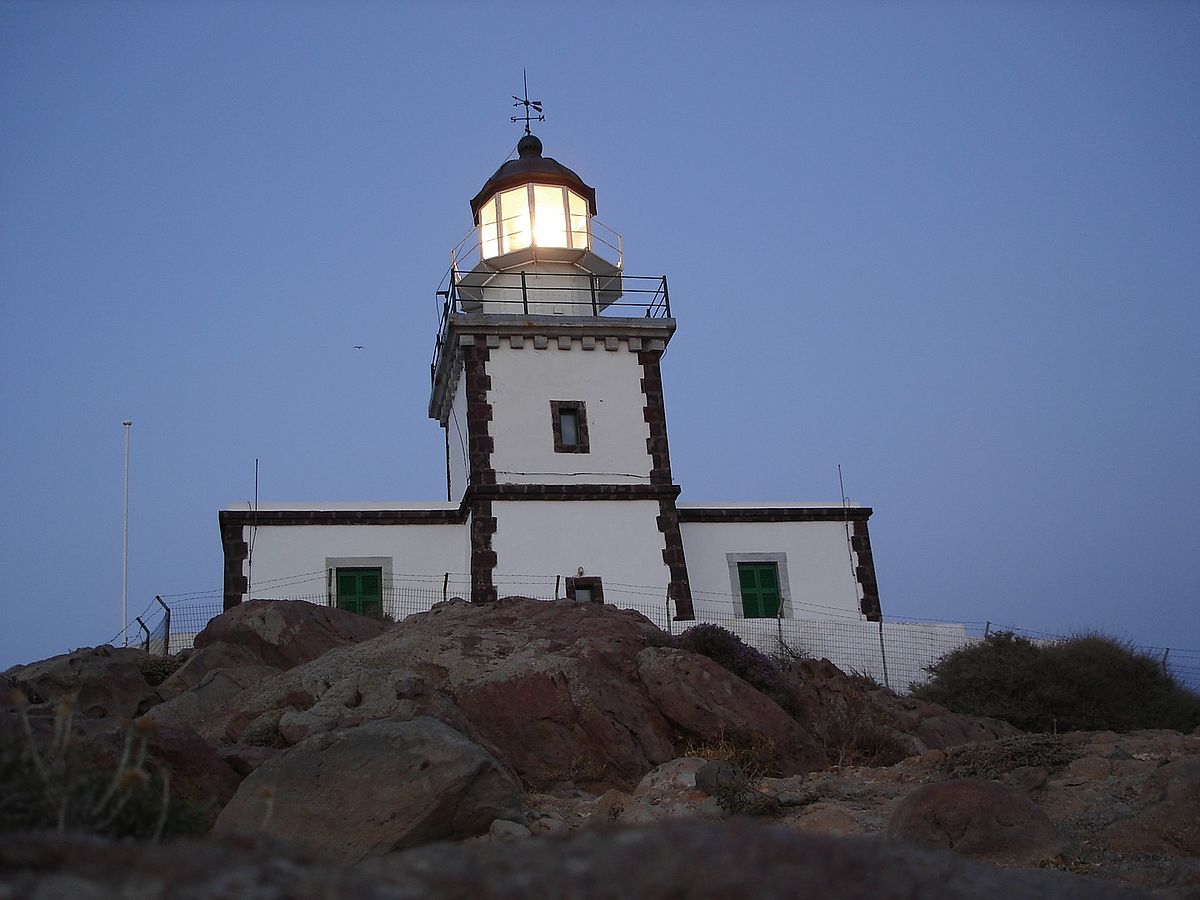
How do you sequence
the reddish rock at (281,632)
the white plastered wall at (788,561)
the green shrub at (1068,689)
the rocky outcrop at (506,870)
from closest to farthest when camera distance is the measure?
1. the rocky outcrop at (506,870)
2. the reddish rock at (281,632)
3. the green shrub at (1068,689)
4. the white plastered wall at (788,561)

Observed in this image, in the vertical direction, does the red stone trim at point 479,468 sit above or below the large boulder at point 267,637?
above

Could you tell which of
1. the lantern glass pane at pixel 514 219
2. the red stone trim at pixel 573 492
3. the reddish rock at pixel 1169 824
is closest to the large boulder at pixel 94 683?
the red stone trim at pixel 573 492

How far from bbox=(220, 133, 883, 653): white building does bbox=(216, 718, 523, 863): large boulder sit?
12.6 meters

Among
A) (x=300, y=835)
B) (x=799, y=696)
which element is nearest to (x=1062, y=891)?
(x=300, y=835)

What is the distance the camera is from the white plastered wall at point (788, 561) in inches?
900

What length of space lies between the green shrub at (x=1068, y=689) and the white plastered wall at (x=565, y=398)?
703cm

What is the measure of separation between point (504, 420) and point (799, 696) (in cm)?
975

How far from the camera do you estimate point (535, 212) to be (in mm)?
25281

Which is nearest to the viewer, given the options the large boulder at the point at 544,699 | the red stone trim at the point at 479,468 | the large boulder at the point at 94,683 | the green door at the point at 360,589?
the large boulder at the point at 544,699

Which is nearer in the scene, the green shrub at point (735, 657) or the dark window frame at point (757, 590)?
the green shrub at point (735, 657)

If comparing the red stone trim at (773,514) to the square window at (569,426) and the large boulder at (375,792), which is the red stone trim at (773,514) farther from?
the large boulder at (375,792)

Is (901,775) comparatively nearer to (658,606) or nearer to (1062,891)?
(1062,891)

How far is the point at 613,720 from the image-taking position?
12.5 metres

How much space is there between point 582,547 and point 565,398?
3.11 metres
